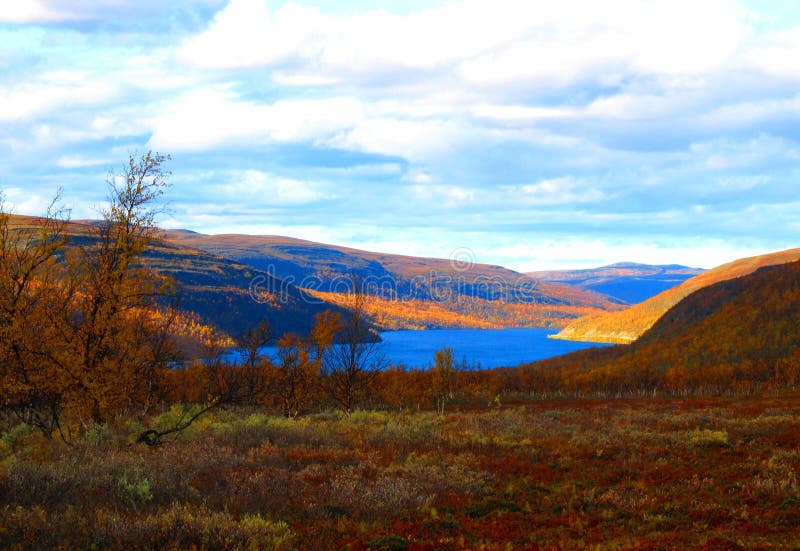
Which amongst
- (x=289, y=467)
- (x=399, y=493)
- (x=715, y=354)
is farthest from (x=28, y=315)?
(x=715, y=354)

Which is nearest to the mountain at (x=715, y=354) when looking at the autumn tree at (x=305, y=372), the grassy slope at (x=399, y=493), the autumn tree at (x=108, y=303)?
the autumn tree at (x=305, y=372)

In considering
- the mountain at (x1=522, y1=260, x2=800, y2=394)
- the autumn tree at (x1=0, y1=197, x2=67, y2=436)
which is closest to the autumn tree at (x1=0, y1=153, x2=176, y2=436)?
the autumn tree at (x1=0, y1=197, x2=67, y2=436)

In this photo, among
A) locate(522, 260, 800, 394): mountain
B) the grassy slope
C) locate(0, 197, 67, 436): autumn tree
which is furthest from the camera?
locate(522, 260, 800, 394): mountain

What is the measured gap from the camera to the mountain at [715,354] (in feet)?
339

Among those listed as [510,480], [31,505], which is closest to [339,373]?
[510,480]

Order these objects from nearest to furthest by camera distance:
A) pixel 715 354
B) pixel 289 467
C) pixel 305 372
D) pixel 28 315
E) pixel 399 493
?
pixel 399 493
pixel 289 467
pixel 28 315
pixel 305 372
pixel 715 354

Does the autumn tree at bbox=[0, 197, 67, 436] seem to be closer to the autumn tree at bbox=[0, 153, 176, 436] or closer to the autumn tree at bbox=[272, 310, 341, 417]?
the autumn tree at bbox=[0, 153, 176, 436]

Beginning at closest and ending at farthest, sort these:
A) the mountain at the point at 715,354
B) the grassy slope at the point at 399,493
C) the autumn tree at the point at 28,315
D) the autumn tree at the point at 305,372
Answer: the grassy slope at the point at 399,493
the autumn tree at the point at 28,315
the autumn tree at the point at 305,372
the mountain at the point at 715,354

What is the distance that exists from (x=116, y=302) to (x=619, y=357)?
168176 millimetres

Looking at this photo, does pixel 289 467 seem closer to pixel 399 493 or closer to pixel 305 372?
pixel 399 493

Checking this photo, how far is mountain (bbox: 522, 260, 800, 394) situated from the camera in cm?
10344

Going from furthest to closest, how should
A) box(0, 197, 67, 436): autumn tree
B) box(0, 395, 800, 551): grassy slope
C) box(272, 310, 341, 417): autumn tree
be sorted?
box(272, 310, 341, 417): autumn tree, box(0, 197, 67, 436): autumn tree, box(0, 395, 800, 551): grassy slope

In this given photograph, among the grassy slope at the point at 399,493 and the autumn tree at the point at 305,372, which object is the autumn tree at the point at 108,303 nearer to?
the grassy slope at the point at 399,493

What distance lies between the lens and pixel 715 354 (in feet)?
418
